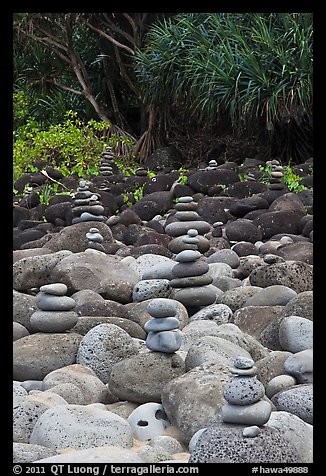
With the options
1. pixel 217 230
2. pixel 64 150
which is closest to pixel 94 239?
pixel 217 230

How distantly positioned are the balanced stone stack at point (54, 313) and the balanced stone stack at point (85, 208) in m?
3.18

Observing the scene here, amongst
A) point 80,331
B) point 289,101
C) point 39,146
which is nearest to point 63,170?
point 39,146

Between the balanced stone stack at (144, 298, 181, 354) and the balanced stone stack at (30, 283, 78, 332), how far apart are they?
2.26ft

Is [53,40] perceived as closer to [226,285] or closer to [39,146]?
[39,146]

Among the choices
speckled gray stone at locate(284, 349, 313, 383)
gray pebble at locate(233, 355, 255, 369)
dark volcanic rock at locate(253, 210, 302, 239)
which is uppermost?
gray pebble at locate(233, 355, 255, 369)

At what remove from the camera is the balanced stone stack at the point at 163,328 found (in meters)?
3.31

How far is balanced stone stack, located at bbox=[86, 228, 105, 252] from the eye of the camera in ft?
20.8

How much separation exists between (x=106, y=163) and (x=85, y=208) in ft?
11.9

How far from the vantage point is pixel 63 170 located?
1088 centimetres

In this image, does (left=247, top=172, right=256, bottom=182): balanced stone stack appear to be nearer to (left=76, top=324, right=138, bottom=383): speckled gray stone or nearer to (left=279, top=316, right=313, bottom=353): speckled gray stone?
(left=279, top=316, right=313, bottom=353): speckled gray stone

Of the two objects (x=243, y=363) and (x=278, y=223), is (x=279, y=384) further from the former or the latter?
(x=278, y=223)

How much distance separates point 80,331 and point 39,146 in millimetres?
8190

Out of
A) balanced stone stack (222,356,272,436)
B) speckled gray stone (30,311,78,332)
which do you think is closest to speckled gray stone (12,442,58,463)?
balanced stone stack (222,356,272,436)
